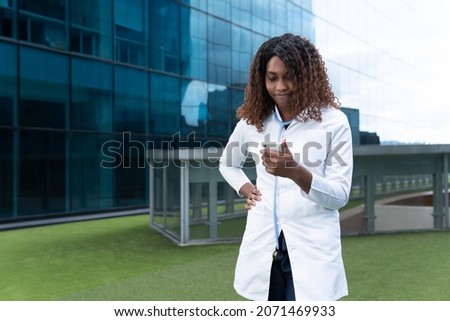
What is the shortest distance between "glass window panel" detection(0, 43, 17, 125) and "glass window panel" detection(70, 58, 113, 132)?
5.58ft

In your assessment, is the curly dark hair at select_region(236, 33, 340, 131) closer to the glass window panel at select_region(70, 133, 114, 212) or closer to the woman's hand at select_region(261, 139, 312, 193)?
the woman's hand at select_region(261, 139, 312, 193)

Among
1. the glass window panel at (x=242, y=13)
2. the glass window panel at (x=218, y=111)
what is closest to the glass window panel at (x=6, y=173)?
the glass window panel at (x=218, y=111)

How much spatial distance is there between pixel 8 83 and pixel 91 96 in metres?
2.47


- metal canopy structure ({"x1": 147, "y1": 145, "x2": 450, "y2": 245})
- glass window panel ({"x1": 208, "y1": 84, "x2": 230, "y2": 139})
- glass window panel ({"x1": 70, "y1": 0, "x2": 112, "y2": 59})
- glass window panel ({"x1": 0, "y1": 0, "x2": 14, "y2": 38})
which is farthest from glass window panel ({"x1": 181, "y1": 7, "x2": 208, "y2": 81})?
metal canopy structure ({"x1": 147, "y1": 145, "x2": 450, "y2": 245})

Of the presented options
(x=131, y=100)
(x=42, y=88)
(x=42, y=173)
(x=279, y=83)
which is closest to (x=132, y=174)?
(x=131, y=100)

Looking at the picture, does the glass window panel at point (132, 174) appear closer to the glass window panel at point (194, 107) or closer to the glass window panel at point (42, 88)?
the glass window panel at point (194, 107)

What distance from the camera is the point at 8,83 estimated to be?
36.6 feet

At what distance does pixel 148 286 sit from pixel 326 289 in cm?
440

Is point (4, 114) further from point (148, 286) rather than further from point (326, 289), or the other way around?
point (326, 289)

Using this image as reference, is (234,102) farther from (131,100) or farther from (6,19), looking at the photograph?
(6,19)

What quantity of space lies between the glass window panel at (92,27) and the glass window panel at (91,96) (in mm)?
343

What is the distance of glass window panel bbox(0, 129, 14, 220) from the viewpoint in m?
11.0

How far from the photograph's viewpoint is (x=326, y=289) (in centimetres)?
162

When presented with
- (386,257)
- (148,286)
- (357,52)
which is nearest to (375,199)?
(386,257)
